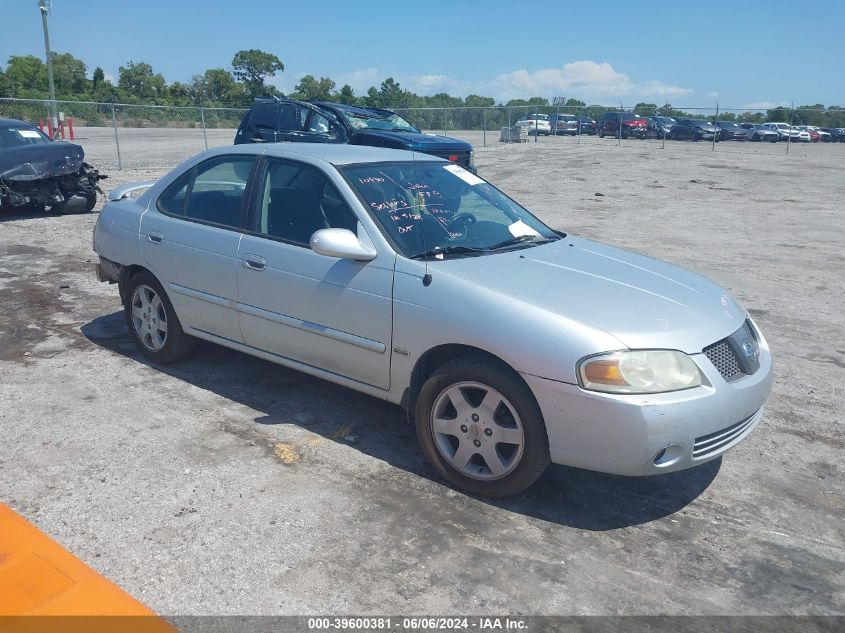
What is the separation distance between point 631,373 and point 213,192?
127 inches

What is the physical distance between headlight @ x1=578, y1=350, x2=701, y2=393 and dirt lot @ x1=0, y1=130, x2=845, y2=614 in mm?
728

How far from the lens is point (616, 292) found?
13.3 ft

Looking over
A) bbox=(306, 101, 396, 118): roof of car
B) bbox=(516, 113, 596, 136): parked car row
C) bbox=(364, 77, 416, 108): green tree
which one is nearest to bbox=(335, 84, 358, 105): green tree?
bbox=(364, 77, 416, 108): green tree

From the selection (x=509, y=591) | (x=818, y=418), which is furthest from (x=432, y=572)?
(x=818, y=418)

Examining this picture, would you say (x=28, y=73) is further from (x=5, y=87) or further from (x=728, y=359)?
(x=728, y=359)

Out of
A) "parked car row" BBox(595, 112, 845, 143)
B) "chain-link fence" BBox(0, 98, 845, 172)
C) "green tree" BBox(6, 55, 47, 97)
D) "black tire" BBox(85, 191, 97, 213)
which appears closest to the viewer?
"black tire" BBox(85, 191, 97, 213)

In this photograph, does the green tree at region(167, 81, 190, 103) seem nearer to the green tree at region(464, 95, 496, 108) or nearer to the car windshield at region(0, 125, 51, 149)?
the green tree at region(464, 95, 496, 108)

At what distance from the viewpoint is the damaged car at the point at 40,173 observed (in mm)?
11984

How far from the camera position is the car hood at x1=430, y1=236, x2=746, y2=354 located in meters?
3.71

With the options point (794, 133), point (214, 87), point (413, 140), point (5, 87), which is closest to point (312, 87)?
point (214, 87)

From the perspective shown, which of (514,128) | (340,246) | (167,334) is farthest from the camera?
(514,128)

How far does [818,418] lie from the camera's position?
16.6 ft

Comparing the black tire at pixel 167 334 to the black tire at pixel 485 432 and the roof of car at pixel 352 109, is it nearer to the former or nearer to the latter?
the black tire at pixel 485 432

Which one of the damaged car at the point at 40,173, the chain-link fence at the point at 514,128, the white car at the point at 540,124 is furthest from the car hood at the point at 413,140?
the white car at the point at 540,124
